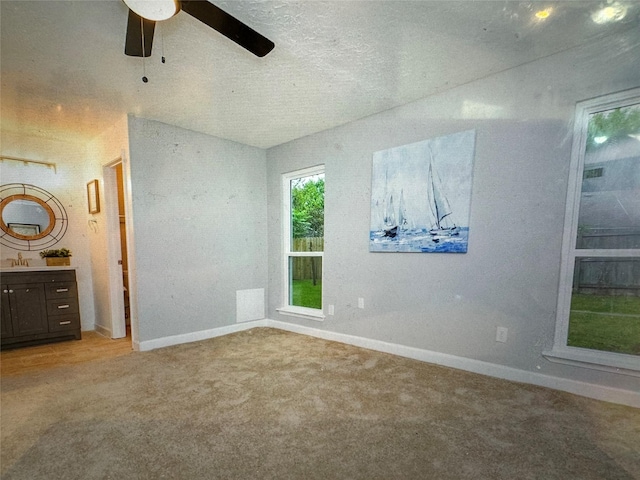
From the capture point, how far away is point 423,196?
2.26 meters

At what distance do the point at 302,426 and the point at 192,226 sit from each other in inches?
89.7

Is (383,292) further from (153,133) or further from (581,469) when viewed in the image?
(153,133)

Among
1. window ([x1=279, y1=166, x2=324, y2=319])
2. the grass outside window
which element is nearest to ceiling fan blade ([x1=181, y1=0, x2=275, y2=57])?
window ([x1=279, y1=166, x2=324, y2=319])

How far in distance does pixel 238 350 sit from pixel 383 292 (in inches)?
61.7

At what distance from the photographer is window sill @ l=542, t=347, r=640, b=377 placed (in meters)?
1.59

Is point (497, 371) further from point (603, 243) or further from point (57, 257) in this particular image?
point (57, 257)

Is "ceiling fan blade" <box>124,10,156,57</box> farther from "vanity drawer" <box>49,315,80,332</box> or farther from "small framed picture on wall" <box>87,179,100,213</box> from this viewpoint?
"vanity drawer" <box>49,315,80,332</box>

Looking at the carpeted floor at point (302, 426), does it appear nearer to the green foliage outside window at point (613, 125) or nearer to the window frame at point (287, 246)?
the window frame at point (287, 246)

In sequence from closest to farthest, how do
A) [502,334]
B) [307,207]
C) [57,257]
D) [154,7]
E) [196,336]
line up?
[154,7]
[502,334]
[196,336]
[57,257]
[307,207]

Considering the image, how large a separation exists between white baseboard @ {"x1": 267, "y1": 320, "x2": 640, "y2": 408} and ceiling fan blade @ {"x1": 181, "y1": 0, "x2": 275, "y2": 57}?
254cm

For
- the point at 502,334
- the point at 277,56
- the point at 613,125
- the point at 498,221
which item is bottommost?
the point at 502,334

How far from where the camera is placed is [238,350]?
2.56 meters

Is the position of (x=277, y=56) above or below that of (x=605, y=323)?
above

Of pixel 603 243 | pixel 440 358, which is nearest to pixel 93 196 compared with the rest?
pixel 440 358
